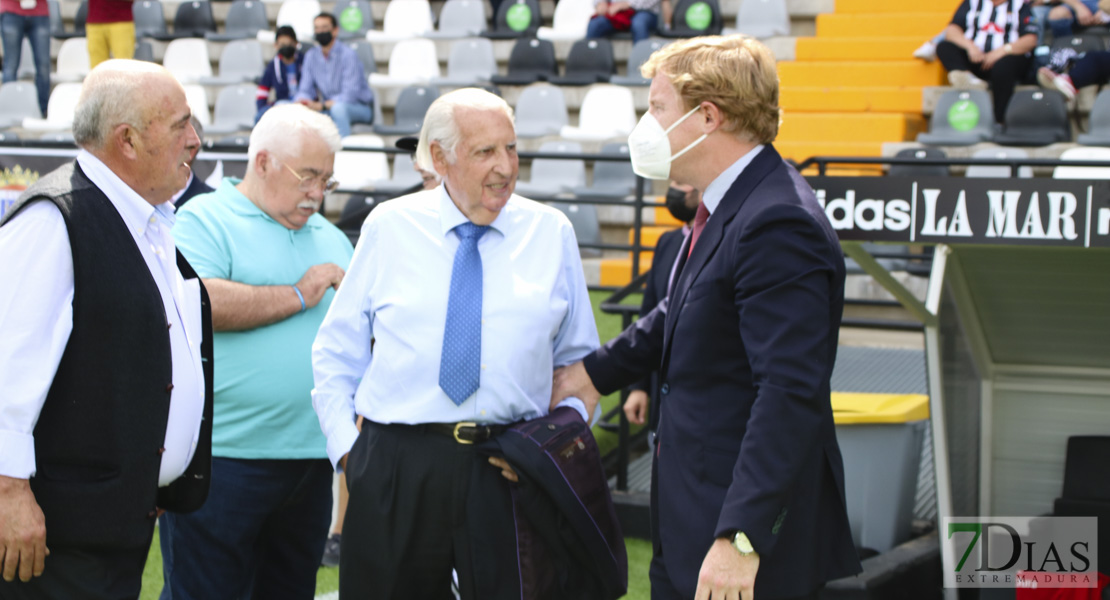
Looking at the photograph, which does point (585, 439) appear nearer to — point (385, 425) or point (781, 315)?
point (385, 425)

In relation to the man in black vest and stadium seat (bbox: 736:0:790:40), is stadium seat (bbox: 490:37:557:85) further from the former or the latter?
the man in black vest

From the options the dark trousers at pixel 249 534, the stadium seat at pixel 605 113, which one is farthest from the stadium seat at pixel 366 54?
the dark trousers at pixel 249 534

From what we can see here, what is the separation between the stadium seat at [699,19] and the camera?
34.4 ft

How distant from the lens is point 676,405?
82.3 inches

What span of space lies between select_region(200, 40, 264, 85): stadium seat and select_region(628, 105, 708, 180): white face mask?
11.0 meters

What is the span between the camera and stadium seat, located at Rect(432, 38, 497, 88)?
11.4 meters

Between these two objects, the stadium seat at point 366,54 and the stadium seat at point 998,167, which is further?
the stadium seat at point 366,54

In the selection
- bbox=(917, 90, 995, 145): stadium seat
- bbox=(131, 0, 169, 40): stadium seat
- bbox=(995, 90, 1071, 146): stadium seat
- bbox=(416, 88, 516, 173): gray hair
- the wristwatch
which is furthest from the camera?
bbox=(131, 0, 169, 40): stadium seat

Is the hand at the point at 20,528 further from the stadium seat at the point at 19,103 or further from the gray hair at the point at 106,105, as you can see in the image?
the stadium seat at the point at 19,103

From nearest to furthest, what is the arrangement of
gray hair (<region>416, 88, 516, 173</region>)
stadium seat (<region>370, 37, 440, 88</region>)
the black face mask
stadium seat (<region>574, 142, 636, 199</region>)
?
gray hair (<region>416, 88, 516, 173</region>)
the black face mask
stadium seat (<region>574, 142, 636, 199</region>)
stadium seat (<region>370, 37, 440, 88</region>)

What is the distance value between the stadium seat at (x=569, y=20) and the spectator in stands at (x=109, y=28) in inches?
186

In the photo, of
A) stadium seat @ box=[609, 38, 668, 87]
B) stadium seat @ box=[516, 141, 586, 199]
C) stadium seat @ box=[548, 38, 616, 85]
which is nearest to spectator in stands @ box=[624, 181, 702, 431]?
stadium seat @ box=[516, 141, 586, 199]

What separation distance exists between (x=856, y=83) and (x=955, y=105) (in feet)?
4.22

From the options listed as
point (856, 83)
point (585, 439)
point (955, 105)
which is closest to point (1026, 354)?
point (585, 439)
